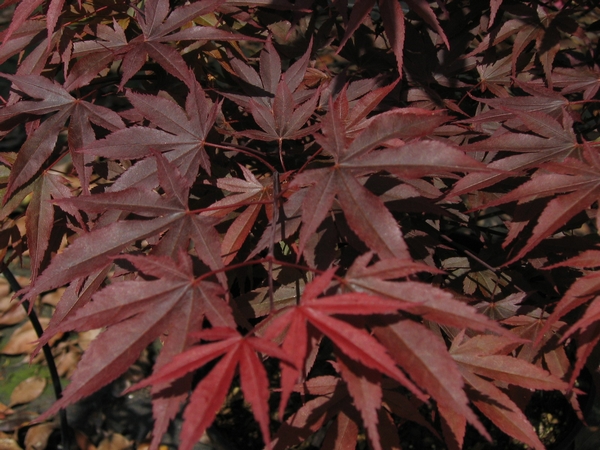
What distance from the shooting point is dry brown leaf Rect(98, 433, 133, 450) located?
184cm

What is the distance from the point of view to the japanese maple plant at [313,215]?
0.58 metres

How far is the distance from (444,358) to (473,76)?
1.01 meters

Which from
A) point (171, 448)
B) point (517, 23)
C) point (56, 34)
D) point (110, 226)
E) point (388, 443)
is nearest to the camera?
point (110, 226)

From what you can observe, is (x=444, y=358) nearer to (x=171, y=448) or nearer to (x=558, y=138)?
(x=558, y=138)

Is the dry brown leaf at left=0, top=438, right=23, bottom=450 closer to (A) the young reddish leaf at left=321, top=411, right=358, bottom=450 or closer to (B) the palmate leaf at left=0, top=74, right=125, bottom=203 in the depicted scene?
(B) the palmate leaf at left=0, top=74, right=125, bottom=203

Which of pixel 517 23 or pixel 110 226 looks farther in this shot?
pixel 517 23

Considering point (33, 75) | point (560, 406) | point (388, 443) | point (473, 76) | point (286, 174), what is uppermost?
point (33, 75)

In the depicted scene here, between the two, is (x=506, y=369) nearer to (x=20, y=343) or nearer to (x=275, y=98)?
(x=275, y=98)

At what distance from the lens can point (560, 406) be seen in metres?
1.59

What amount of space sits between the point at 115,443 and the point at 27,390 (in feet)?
1.39

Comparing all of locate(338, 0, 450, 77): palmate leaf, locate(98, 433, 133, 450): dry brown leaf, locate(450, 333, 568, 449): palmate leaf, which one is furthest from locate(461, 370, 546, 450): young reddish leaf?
locate(98, 433, 133, 450): dry brown leaf

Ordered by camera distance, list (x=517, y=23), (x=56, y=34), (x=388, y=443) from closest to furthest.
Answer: (x=388, y=443) < (x=56, y=34) < (x=517, y=23)

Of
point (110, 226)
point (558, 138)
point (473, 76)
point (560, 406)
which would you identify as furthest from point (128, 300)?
point (560, 406)

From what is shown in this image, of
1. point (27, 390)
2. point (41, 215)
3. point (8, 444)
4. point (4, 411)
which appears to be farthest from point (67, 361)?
point (41, 215)
